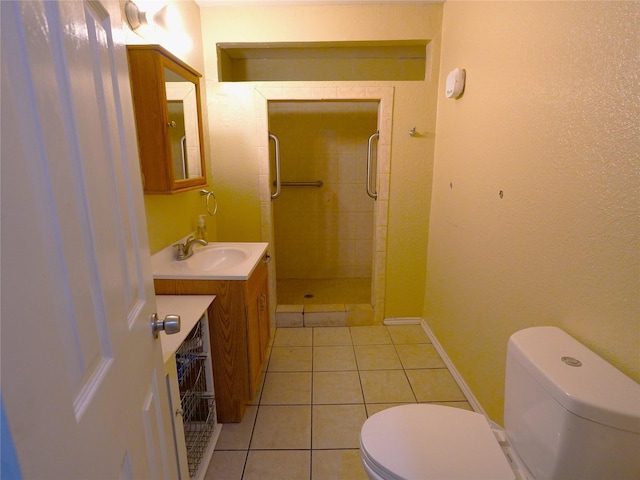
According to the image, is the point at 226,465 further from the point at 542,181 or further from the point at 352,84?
the point at 352,84

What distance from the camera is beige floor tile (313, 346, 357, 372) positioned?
7.38 feet

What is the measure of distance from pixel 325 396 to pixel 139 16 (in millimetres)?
2127

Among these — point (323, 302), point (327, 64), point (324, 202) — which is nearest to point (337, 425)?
point (323, 302)

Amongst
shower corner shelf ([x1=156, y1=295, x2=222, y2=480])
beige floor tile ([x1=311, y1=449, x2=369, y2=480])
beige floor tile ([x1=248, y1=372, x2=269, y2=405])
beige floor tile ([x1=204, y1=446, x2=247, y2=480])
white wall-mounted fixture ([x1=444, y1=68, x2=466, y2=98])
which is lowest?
beige floor tile ([x1=311, y1=449, x2=369, y2=480])

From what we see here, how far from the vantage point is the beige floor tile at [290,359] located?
7.35 feet

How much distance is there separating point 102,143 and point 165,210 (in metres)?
1.28

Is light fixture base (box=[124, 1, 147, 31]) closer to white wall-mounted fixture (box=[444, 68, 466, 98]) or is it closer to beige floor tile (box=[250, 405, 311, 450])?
white wall-mounted fixture (box=[444, 68, 466, 98])

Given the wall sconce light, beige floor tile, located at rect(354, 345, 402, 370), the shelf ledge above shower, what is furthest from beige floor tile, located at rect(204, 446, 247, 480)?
the shelf ledge above shower

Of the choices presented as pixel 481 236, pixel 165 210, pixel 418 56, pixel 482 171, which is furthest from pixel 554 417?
pixel 418 56

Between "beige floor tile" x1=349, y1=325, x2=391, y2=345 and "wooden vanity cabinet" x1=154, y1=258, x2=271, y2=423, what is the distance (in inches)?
40.7

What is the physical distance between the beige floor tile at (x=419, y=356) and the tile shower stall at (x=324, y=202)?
0.71 m

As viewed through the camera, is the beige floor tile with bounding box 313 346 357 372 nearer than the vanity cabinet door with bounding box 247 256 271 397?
No

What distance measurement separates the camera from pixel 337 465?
1526mm

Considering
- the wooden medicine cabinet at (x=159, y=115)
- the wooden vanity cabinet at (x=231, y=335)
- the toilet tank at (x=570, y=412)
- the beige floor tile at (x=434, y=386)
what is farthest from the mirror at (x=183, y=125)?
the beige floor tile at (x=434, y=386)
